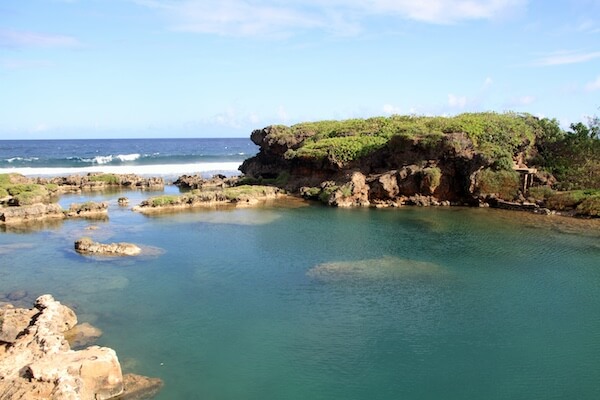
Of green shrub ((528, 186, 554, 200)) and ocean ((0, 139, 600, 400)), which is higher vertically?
green shrub ((528, 186, 554, 200))

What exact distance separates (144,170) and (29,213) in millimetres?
52571

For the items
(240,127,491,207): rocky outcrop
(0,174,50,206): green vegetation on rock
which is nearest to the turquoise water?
(240,127,491,207): rocky outcrop

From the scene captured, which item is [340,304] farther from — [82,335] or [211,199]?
[211,199]

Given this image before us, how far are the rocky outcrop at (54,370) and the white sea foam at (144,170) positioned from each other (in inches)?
2828

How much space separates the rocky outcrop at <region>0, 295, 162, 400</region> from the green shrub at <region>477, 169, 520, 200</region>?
40192 mm

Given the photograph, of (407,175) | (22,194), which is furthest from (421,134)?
(22,194)

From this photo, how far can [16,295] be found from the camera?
25344mm

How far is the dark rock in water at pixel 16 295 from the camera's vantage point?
81.8 ft

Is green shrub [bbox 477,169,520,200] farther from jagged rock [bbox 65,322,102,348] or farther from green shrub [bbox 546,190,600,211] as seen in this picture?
jagged rock [bbox 65,322,102,348]

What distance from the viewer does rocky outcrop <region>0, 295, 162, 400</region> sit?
14992mm

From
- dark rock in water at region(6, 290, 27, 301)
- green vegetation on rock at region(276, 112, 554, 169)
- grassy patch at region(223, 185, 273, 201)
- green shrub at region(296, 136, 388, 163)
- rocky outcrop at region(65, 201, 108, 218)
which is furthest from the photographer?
green shrub at region(296, 136, 388, 163)

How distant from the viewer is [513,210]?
4744 centimetres

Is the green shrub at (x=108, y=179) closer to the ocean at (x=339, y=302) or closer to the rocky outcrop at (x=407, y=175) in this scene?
the rocky outcrop at (x=407, y=175)

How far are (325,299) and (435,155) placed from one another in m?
31.3
